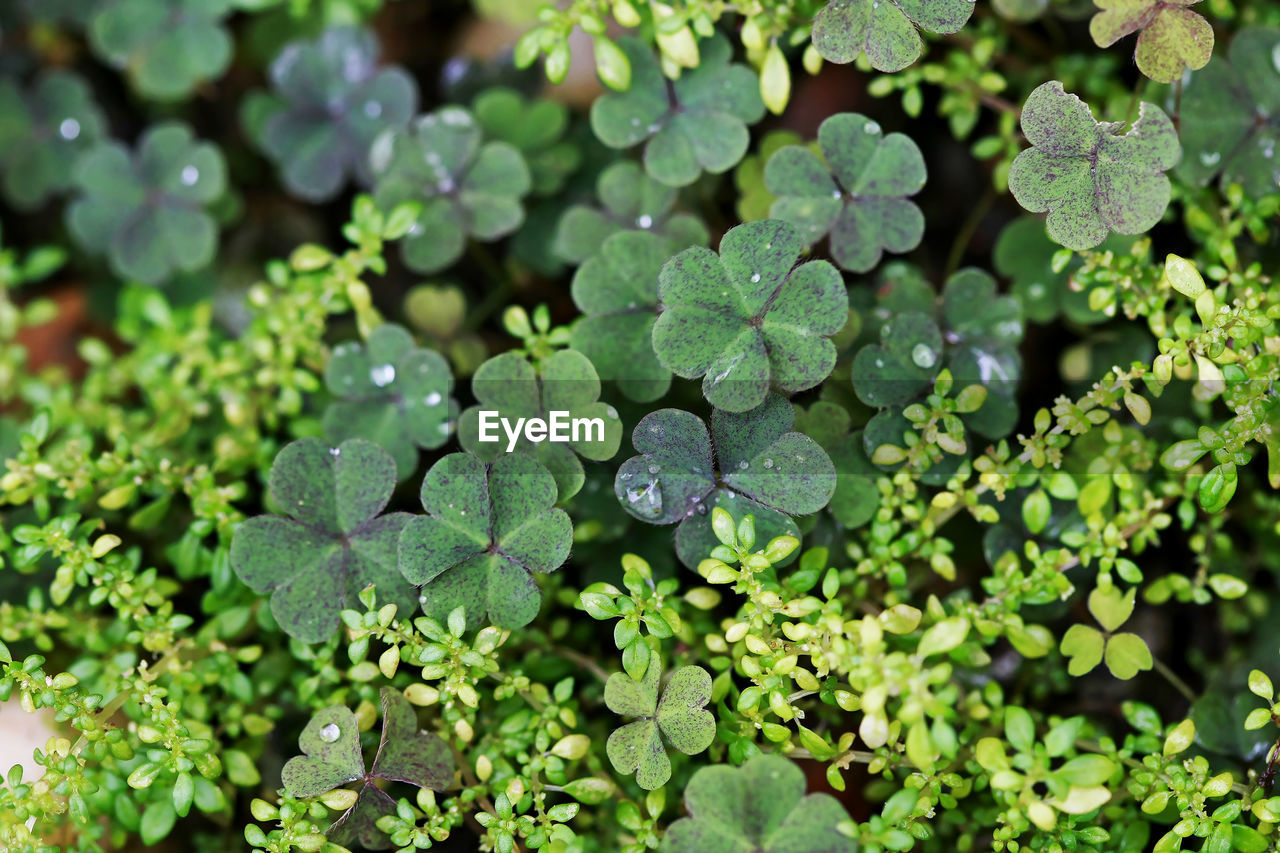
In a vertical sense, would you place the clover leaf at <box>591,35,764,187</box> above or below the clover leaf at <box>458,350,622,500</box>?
above

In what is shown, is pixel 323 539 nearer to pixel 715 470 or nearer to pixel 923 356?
pixel 715 470

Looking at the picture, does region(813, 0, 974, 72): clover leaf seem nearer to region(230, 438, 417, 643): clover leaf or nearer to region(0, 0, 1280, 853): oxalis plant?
region(0, 0, 1280, 853): oxalis plant

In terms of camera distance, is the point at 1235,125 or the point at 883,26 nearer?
the point at 883,26

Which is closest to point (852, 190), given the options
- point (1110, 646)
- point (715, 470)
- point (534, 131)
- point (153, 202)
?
point (715, 470)

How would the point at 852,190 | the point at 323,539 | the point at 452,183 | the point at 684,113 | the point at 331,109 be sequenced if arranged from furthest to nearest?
the point at 331,109 → the point at 452,183 → the point at 684,113 → the point at 852,190 → the point at 323,539

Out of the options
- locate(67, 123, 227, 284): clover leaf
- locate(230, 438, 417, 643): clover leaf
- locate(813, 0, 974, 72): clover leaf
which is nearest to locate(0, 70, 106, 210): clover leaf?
locate(67, 123, 227, 284): clover leaf

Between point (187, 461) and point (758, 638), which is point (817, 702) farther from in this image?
point (187, 461)

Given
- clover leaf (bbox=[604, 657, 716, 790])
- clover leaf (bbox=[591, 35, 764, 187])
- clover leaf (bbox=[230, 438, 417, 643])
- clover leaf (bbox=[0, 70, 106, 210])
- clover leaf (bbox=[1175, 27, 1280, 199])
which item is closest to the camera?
clover leaf (bbox=[604, 657, 716, 790])
